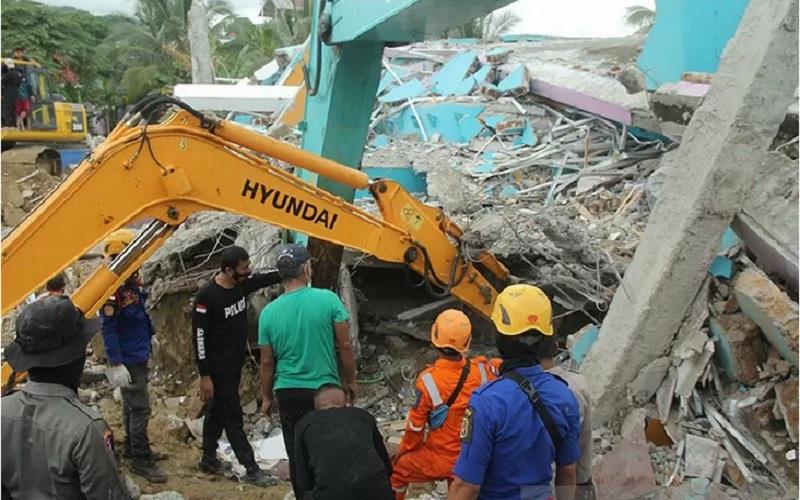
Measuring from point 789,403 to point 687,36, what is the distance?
16.1ft

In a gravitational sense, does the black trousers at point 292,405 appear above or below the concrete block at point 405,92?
below

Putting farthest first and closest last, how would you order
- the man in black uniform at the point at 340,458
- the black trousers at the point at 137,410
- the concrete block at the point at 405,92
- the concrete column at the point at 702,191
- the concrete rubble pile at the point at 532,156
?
the concrete block at the point at 405,92, the concrete rubble pile at the point at 532,156, the black trousers at the point at 137,410, the concrete column at the point at 702,191, the man in black uniform at the point at 340,458

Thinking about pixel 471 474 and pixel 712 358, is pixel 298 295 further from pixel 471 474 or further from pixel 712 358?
pixel 712 358

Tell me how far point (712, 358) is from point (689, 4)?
4701 mm

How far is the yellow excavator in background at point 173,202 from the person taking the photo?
155 inches

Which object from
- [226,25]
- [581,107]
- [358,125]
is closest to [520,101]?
[581,107]

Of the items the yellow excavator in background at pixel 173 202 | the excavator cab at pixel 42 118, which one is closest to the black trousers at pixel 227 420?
the yellow excavator in background at pixel 173 202

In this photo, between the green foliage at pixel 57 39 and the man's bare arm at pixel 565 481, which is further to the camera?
the green foliage at pixel 57 39

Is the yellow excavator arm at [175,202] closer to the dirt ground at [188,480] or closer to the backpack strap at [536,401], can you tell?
the dirt ground at [188,480]

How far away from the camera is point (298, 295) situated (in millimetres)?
4438

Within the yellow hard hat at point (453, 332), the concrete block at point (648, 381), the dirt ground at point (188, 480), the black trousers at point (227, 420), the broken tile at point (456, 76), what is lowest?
the dirt ground at point (188, 480)

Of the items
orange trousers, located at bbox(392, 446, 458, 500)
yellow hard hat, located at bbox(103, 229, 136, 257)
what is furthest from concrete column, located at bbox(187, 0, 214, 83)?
orange trousers, located at bbox(392, 446, 458, 500)

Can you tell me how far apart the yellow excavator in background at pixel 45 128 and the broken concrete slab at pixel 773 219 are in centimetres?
1680

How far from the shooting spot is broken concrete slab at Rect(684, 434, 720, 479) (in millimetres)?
4555
